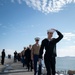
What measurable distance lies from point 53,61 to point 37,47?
18.5 ft

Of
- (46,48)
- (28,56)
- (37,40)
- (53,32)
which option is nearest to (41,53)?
(46,48)

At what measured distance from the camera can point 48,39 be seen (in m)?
10.5

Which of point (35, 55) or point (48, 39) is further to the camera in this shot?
point (35, 55)

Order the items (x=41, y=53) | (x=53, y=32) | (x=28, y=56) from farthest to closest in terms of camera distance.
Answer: (x=28, y=56) < (x=41, y=53) < (x=53, y=32)

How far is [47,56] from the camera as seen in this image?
1047 cm

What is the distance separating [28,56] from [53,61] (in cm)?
1308

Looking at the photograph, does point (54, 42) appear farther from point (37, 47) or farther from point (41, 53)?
point (37, 47)

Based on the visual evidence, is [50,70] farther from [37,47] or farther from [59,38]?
[37,47]

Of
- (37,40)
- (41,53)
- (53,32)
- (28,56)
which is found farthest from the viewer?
(28,56)

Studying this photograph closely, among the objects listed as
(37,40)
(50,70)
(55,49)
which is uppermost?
(37,40)

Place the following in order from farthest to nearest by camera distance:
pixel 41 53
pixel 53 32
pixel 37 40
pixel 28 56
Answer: pixel 28 56 → pixel 37 40 → pixel 41 53 → pixel 53 32

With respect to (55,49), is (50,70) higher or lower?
lower

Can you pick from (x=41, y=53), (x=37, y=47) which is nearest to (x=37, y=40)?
(x=37, y=47)

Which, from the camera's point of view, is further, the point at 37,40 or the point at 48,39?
the point at 37,40
